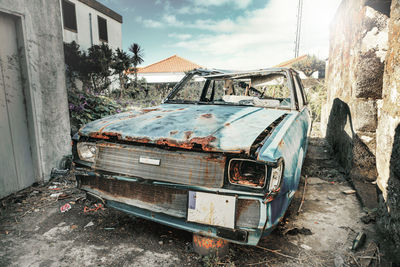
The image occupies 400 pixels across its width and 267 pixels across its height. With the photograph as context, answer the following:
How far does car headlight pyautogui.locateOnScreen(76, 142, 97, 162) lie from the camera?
206 cm

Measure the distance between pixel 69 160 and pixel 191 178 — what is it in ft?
8.96

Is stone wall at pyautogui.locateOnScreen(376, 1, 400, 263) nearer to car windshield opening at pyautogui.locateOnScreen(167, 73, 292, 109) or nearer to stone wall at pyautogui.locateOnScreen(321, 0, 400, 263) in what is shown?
stone wall at pyautogui.locateOnScreen(321, 0, 400, 263)

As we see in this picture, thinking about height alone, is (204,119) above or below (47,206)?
above

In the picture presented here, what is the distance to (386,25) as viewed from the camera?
288 cm

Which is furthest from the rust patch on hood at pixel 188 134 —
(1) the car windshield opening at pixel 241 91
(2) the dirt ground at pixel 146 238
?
(1) the car windshield opening at pixel 241 91

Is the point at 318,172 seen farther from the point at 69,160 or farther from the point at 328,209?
the point at 69,160

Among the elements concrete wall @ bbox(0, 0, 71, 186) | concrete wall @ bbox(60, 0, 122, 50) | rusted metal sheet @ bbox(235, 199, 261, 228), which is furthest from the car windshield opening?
concrete wall @ bbox(60, 0, 122, 50)

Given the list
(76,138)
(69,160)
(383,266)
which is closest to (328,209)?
(383,266)

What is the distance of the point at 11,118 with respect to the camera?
2881 mm

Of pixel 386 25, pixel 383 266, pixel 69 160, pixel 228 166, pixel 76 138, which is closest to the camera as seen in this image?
pixel 228 166

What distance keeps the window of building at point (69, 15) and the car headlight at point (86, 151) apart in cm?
1348

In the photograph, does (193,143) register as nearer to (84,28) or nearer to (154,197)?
(154,197)

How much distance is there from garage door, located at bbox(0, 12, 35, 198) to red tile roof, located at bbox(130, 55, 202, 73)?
23.8 meters

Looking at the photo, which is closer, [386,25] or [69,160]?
[386,25]
